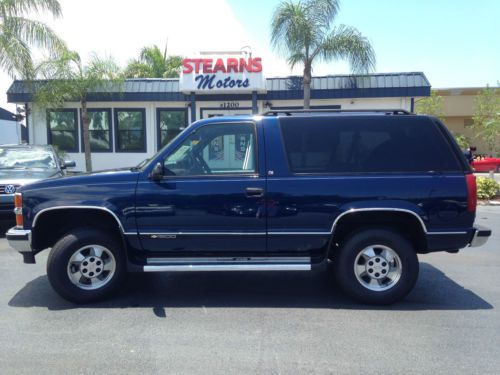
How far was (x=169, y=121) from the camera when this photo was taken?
17766 millimetres

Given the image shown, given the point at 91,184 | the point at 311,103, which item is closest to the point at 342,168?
the point at 91,184

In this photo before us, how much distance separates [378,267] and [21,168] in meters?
7.25

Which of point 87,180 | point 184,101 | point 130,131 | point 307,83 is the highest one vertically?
point 307,83

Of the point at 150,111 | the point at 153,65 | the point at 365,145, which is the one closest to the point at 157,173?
the point at 365,145

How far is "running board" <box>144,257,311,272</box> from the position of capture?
4.67 meters

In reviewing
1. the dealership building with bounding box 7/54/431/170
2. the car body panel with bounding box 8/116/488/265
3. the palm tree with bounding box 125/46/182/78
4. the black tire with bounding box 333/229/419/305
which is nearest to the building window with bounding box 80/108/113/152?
the dealership building with bounding box 7/54/431/170

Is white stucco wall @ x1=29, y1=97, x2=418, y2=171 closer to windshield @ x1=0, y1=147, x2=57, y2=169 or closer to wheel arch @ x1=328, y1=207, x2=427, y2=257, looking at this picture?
windshield @ x1=0, y1=147, x2=57, y2=169

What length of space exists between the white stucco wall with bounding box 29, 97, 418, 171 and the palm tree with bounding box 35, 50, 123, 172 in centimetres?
182

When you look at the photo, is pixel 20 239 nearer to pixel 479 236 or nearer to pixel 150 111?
pixel 479 236

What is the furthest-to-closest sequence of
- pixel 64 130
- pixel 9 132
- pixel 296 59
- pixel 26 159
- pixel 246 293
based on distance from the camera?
pixel 9 132, pixel 64 130, pixel 296 59, pixel 26 159, pixel 246 293

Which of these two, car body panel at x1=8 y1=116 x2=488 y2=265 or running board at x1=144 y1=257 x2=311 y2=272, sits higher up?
car body panel at x1=8 y1=116 x2=488 y2=265

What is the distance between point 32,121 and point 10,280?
45.9 ft

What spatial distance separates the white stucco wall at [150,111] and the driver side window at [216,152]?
12.4 metres

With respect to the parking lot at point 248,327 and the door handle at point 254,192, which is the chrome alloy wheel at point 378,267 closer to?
the parking lot at point 248,327
